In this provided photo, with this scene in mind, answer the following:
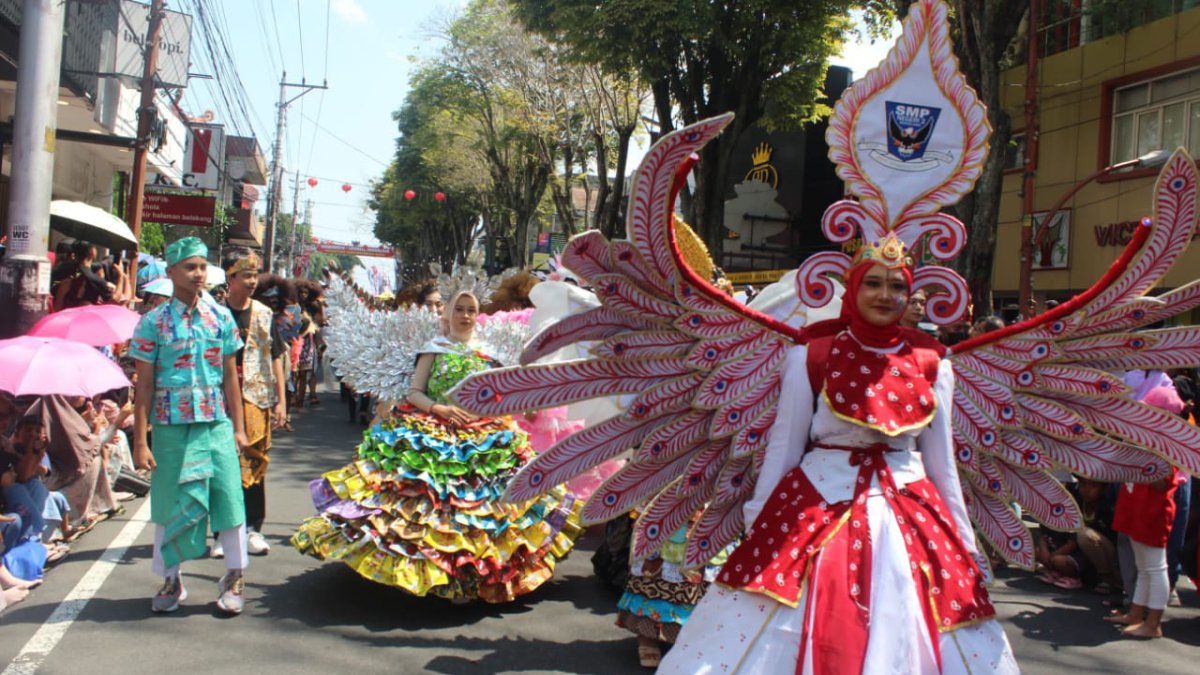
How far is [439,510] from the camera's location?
5188 mm

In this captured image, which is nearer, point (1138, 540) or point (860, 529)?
point (860, 529)

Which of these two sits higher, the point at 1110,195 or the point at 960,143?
the point at 1110,195

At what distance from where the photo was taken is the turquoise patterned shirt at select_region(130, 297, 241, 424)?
4.91 meters

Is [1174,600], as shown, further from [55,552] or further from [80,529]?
[80,529]

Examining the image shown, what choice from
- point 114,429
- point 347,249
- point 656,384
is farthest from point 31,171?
point 347,249

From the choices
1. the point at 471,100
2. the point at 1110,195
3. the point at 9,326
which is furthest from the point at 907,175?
the point at 471,100

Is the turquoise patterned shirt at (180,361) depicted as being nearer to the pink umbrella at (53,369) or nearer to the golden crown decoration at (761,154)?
the pink umbrella at (53,369)

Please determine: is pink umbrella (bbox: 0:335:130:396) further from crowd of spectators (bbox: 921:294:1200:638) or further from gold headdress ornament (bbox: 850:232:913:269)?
crowd of spectators (bbox: 921:294:1200:638)

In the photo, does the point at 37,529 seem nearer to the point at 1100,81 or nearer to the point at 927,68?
the point at 927,68

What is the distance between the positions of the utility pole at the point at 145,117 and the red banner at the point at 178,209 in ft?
18.3

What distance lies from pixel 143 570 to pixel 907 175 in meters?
4.80

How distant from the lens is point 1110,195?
17828mm

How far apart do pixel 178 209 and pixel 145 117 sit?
6.32m

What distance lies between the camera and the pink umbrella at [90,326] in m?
6.66
